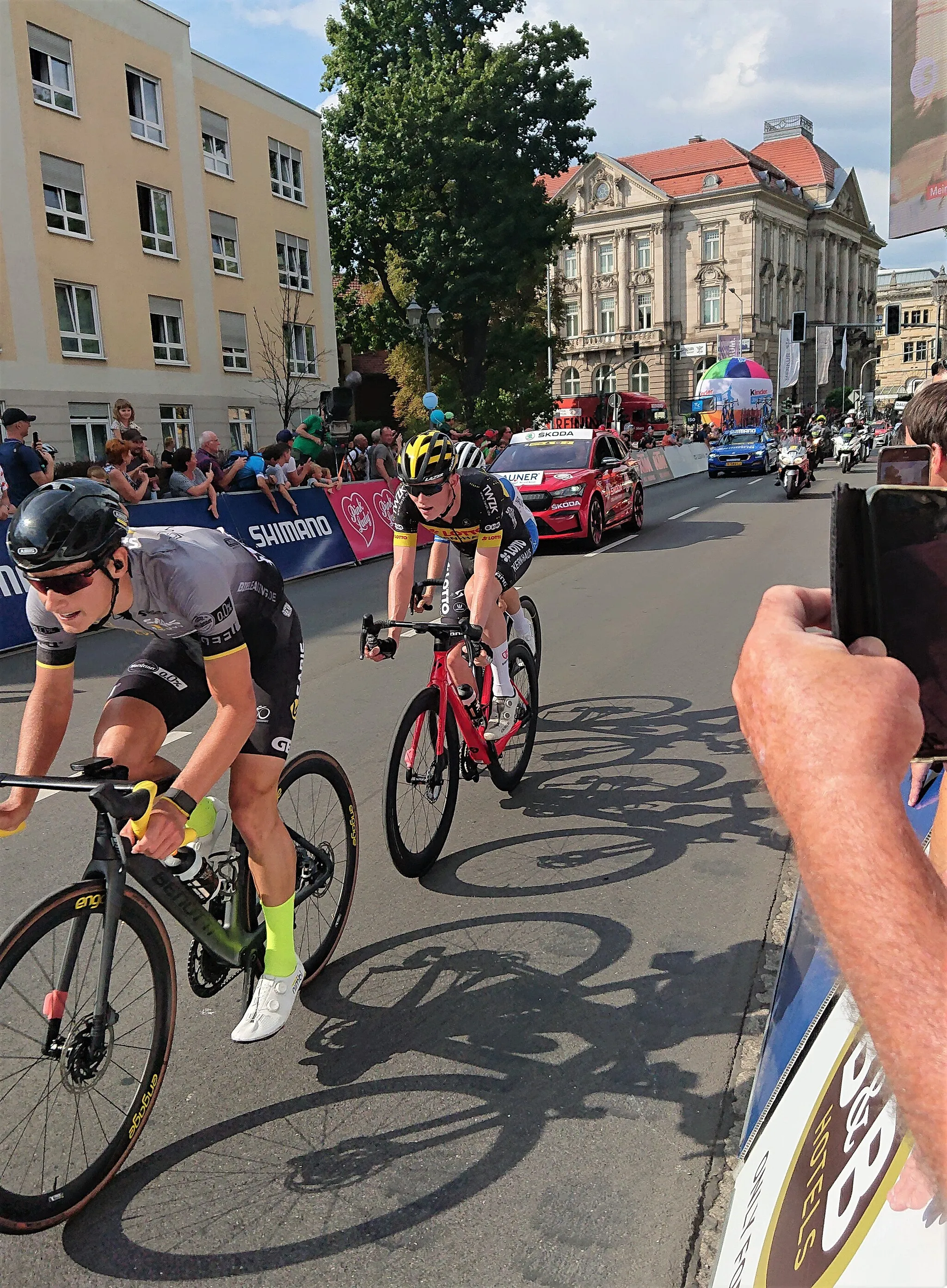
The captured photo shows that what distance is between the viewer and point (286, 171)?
33.2 meters

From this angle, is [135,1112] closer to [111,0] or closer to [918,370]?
[111,0]

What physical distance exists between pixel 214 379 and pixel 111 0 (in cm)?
979

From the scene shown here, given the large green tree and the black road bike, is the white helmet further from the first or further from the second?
the large green tree

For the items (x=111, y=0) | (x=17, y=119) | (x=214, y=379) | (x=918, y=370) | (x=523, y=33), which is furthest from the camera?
(x=918, y=370)

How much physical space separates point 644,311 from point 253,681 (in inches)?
3556

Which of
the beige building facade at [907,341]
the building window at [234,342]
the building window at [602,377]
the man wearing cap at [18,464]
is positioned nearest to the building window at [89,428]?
the building window at [234,342]

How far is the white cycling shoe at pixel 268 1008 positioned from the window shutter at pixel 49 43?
26.9 metres

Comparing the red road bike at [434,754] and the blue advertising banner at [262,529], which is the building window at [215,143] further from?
the red road bike at [434,754]

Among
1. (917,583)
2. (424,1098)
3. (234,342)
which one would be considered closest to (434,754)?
(424,1098)

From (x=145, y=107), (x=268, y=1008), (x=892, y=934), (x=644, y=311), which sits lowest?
(x=268, y=1008)

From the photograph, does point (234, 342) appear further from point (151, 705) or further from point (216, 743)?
point (216, 743)

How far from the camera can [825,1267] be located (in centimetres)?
103

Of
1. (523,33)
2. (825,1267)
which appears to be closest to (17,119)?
(523,33)

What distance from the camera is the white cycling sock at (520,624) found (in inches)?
250
